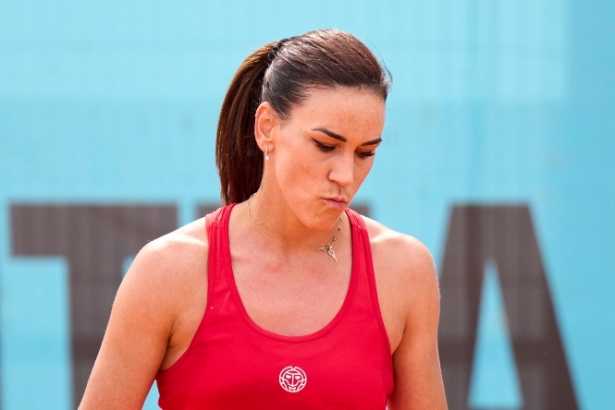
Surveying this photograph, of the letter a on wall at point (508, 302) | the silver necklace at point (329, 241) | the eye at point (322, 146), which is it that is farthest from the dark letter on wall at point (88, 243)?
the eye at point (322, 146)

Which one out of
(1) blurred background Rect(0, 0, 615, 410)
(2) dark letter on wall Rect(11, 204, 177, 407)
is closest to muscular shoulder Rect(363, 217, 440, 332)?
(1) blurred background Rect(0, 0, 615, 410)

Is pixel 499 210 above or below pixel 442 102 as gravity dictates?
below

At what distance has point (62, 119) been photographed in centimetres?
277

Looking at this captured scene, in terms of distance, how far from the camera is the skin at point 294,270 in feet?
4.74

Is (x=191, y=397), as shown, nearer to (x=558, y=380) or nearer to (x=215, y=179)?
(x=215, y=179)

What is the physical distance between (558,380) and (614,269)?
389mm

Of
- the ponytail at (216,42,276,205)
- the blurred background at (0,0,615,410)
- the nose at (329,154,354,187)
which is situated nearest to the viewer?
the nose at (329,154,354,187)

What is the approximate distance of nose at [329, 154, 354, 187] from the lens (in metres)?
1.43

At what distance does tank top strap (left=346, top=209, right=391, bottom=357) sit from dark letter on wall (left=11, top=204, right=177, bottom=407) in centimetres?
125

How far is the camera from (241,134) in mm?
1679

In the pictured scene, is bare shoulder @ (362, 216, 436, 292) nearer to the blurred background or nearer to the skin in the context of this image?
the skin

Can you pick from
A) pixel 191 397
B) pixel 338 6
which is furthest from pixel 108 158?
pixel 191 397

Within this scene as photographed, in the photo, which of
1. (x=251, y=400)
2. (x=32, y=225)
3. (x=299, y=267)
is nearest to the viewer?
(x=251, y=400)

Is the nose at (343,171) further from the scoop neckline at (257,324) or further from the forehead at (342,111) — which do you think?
the scoop neckline at (257,324)
